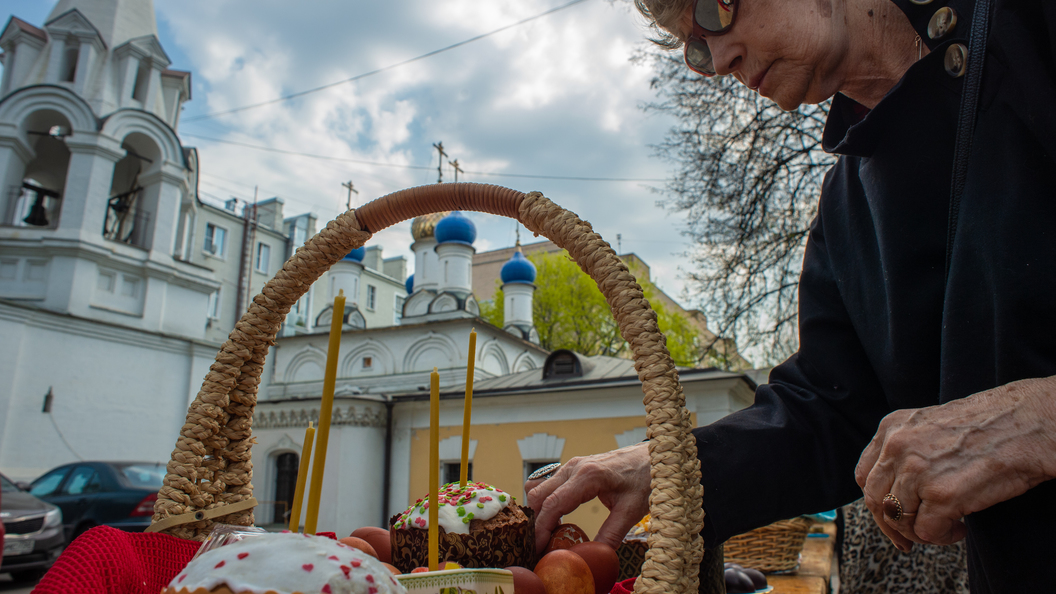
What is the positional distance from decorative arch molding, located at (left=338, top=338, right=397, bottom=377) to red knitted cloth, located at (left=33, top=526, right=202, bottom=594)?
13.7 m

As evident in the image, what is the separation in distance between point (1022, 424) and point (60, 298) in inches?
626

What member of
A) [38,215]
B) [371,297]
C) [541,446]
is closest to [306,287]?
[541,446]

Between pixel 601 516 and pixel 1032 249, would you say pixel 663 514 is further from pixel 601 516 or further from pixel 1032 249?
pixel 601 516

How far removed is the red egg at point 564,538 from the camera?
1.17 m

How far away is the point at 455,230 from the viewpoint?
17.0 metres

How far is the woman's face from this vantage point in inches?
41.3

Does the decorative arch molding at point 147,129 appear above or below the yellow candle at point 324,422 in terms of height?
above

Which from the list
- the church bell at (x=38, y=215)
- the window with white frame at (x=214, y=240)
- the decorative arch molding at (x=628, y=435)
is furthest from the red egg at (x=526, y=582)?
the window with white frame at (x=214, y=240)

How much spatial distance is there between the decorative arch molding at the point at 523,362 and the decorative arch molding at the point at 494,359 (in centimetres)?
48

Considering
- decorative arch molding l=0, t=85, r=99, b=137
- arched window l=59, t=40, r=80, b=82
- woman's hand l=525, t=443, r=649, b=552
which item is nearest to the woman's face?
woman's hand l=525, t=443, r=649, b=552

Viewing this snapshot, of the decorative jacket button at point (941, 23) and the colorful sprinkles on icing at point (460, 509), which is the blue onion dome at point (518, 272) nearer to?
the colorful sprinkles on icing at point (460, 509)

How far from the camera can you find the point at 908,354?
3.29ft

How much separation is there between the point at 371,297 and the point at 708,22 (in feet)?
97.6

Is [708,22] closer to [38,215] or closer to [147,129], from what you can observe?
[147,129]
